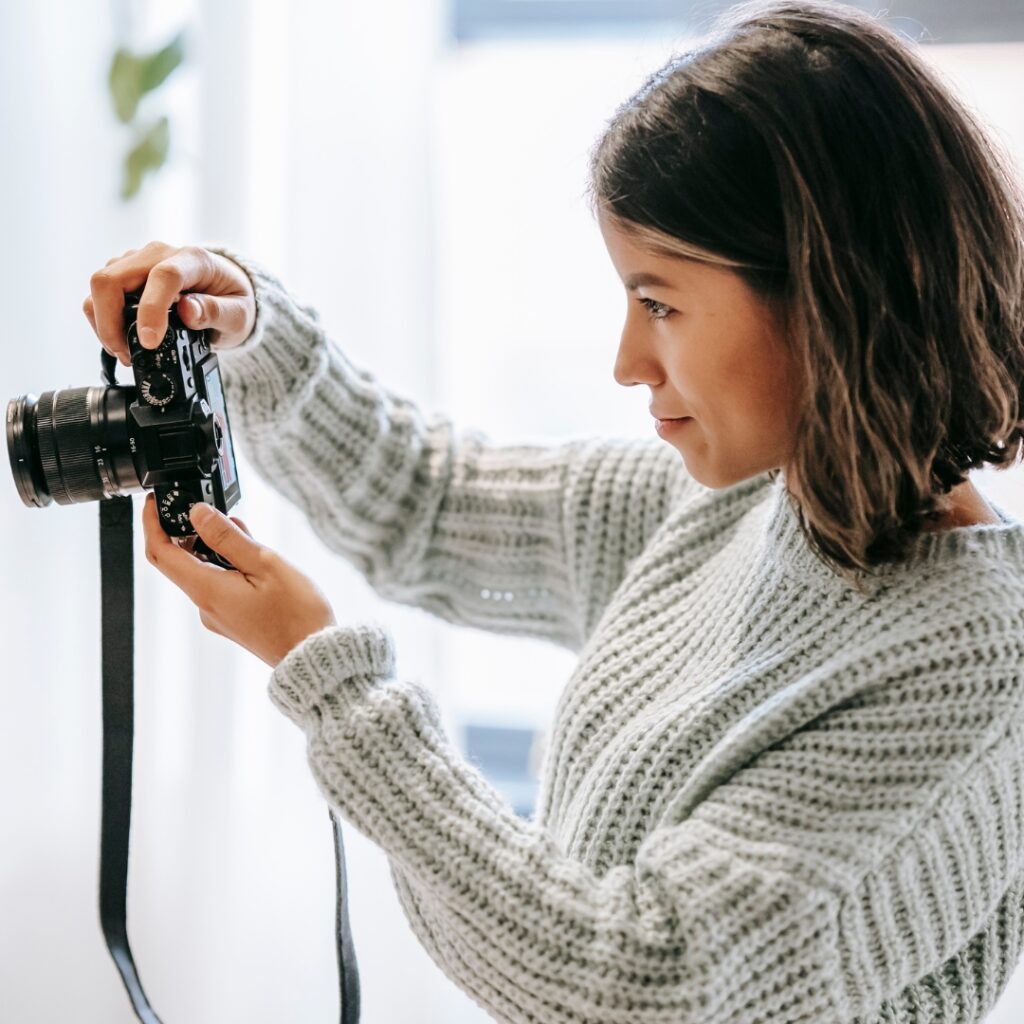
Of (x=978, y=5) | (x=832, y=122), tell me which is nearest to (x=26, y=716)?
(x=832, y=122)

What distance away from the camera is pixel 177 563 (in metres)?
0.69

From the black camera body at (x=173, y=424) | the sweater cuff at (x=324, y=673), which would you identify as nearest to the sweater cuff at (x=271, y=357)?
the black camera body at (x=173, y=424)

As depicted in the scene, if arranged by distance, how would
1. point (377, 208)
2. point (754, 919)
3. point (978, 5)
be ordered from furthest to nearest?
point (377, 208) < point (978, 5) < point (754, 919)

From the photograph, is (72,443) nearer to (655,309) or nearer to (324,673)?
(324,673)

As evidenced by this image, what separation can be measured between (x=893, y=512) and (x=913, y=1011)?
0.29 metres

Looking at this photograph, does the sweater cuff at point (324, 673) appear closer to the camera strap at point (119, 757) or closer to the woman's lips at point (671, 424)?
the camera strap at point (119, 757)

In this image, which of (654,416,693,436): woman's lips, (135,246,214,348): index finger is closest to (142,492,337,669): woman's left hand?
(135,246,214,348): index finger

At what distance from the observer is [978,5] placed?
1029 mm

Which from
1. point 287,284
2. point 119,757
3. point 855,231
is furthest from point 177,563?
point 287,284

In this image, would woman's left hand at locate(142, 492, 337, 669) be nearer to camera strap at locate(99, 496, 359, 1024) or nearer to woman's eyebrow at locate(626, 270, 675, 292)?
camera strap at locate(99, 496, 359, 1024)

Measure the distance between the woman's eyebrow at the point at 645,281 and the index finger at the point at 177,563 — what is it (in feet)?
0.96

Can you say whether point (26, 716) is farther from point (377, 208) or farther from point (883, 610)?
point (883, 610)

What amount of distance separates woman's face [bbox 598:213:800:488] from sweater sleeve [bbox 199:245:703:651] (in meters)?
0.16

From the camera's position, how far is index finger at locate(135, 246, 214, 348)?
0.69m
